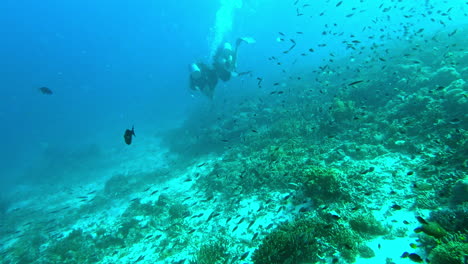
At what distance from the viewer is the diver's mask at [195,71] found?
1792 cm

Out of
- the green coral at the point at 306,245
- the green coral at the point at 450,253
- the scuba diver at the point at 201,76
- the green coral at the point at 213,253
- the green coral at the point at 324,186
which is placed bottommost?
the green coral at the point at 450,253

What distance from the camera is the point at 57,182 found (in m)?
24.7

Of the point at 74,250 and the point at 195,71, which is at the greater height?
the point at 195,71

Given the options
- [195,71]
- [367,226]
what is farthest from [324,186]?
[195,71]

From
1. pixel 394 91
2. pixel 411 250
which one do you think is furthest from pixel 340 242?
pixel 394 91

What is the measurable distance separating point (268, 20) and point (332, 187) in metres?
158

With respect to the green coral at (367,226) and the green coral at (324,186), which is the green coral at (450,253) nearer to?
the green coral at (367,226)

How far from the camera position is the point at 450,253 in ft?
13.5

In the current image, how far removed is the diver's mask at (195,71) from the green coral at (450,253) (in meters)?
16.2

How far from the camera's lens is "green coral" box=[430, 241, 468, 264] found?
13.2 ft

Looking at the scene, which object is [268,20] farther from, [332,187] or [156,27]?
[332,187]

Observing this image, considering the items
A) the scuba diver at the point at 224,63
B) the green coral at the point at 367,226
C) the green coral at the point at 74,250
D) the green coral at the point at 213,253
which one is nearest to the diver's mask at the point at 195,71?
the scuba diver at the point at 224,63

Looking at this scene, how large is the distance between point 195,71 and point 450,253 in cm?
1642

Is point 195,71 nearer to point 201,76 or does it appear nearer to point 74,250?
point 201,76
